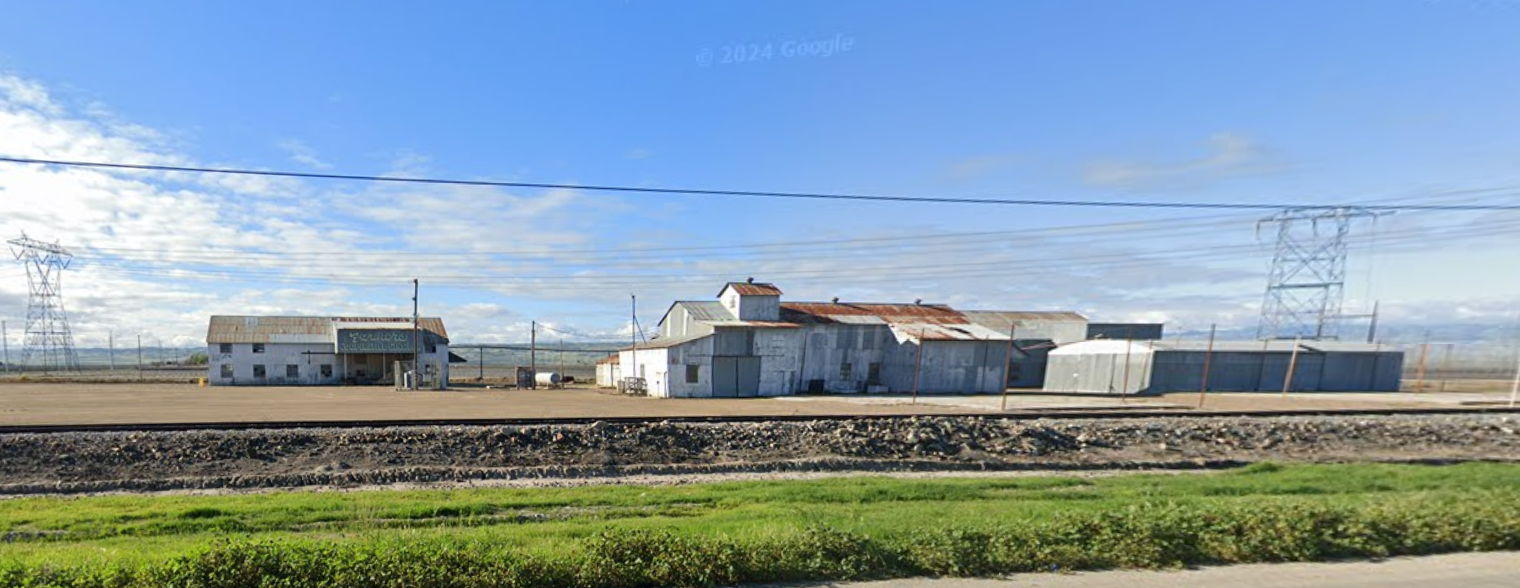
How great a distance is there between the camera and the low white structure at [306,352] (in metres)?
51.4

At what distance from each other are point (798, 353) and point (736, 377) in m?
4.49

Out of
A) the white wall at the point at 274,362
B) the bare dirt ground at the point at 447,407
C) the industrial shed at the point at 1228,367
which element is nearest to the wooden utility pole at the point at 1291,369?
the industrial shed at the point at 1228,367

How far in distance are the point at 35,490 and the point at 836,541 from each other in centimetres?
1623

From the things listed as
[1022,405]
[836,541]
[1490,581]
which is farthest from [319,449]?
[1022,405]

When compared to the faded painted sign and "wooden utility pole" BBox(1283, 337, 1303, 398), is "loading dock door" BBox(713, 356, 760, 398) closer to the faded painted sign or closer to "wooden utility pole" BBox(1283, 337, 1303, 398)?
the faded painted sign

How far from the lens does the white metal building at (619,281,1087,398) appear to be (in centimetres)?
3919

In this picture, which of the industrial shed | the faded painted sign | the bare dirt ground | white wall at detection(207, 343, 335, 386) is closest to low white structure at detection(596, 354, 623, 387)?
the bare dirt ground

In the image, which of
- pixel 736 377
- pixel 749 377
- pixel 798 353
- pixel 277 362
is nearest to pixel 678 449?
pixel 736 377

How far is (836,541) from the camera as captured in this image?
6266 millimetres

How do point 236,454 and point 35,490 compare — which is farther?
point 236,454

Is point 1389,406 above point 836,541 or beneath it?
beneath

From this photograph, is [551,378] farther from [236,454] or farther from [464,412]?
[236,454]

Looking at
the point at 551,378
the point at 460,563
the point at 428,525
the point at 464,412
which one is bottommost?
the point at 551,378

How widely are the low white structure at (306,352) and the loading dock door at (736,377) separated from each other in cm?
2245
